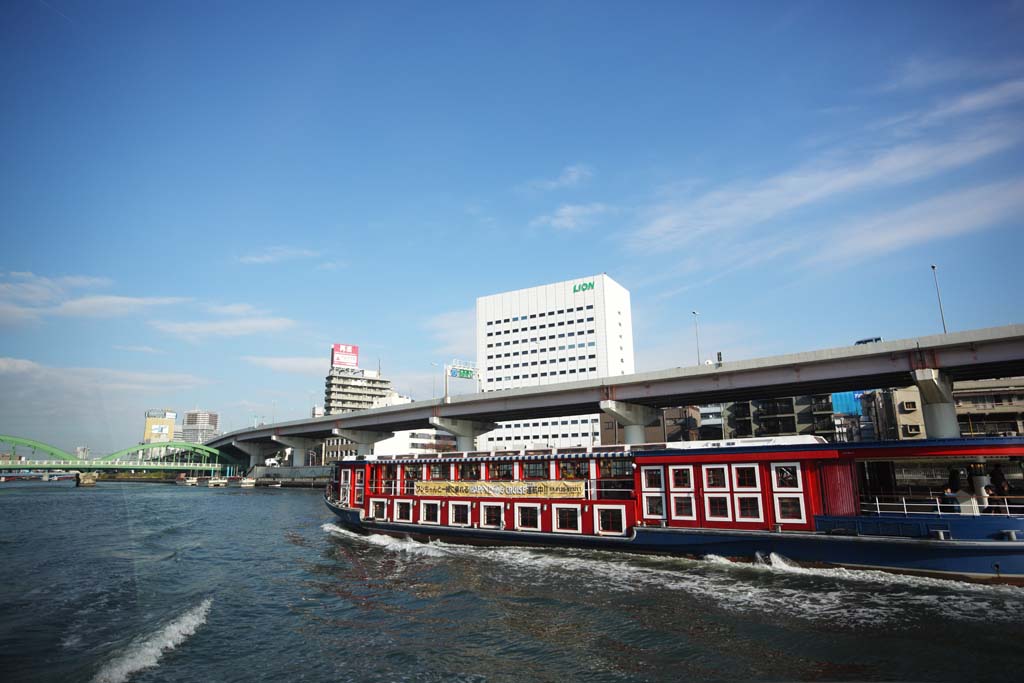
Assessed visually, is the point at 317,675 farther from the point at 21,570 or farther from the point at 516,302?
the point at 516,302

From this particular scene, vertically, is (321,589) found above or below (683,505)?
below

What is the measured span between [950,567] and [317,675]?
73.0ft

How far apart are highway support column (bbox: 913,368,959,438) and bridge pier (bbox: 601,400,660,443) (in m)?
25.0

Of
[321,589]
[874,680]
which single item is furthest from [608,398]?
[874,680]

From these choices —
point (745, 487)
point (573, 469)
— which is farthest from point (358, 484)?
point (745, 487)

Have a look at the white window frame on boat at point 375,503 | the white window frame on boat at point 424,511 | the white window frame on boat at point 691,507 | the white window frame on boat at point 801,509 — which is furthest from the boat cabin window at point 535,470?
the white window frame on boat at point 801,509

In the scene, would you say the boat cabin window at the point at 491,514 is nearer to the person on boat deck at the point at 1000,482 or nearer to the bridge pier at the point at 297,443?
the person on boat deck at the point at 1000,482

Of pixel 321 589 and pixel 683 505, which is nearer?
pixel 321 589

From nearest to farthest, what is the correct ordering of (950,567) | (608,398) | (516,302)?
(950,567), (608,398), (516,302)

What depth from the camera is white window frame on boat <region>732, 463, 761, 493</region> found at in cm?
2625

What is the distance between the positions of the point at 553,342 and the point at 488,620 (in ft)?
376

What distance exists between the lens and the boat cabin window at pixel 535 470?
33.1 m

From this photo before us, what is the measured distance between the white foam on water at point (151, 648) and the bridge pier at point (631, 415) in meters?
42.8

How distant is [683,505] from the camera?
1096 inches
